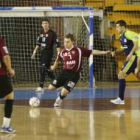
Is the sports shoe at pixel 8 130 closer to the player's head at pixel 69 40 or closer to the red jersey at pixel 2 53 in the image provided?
the red jersey at pixel 2 53

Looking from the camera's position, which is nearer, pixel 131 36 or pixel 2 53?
pixel 2 53

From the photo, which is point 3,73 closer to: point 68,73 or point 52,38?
point 68,73

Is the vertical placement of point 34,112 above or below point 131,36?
below

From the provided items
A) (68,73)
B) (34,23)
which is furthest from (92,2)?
(68,73)

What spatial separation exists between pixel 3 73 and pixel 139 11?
11.9 metres

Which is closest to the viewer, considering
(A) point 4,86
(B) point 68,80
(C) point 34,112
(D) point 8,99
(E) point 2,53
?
(E) point 2,53

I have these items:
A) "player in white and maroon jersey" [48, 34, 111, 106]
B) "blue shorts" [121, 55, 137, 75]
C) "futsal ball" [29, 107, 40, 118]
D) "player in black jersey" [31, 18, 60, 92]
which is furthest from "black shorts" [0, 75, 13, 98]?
"player in black jersey" [31, 18, 60, 92]

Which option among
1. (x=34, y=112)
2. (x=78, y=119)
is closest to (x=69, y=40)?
(x=34, y=112)

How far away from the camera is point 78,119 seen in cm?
868

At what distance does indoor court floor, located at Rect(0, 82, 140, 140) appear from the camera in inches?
277

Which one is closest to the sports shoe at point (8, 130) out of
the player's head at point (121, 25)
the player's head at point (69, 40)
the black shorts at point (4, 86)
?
the black shorts at point (4, 86)

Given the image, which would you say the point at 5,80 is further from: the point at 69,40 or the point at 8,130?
the point at 69,40

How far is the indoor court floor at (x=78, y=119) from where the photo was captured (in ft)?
23.1

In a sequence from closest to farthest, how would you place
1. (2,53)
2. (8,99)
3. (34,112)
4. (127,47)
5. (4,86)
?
(2,53) → (4,86) → (8,99) → (34,112) → (127,47)
